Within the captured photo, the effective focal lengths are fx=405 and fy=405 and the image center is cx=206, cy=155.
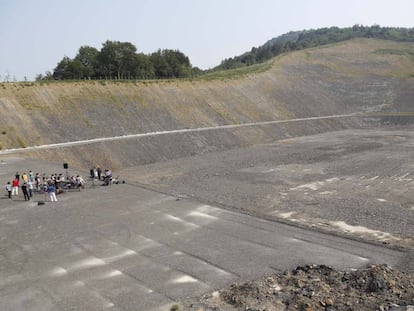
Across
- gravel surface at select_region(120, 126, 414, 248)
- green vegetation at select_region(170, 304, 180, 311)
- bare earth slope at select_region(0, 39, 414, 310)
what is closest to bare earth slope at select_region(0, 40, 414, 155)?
bare earth slope at select_region(0, 39, 414, 310)

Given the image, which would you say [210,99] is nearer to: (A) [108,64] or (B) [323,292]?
(A) [108,64]

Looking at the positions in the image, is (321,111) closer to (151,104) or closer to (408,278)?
(151,104)

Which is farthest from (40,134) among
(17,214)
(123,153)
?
(17,214)

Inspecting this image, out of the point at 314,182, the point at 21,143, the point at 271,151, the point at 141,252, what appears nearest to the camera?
the point at 141,252

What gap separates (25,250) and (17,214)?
5093 mm

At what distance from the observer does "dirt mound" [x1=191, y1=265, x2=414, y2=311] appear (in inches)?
462

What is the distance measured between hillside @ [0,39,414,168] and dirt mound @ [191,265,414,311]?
33.2m

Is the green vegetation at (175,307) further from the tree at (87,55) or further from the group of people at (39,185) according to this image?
the tree at (87,55)

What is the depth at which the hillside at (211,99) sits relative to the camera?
44406 mm

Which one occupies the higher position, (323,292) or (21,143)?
(21,143)

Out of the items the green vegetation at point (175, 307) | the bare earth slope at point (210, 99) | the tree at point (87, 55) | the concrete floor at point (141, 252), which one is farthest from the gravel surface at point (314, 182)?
the tree at point (87, 55)

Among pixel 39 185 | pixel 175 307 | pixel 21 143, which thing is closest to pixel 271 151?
pixel 21 143

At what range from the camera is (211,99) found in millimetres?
63219

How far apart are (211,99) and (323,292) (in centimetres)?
5256
